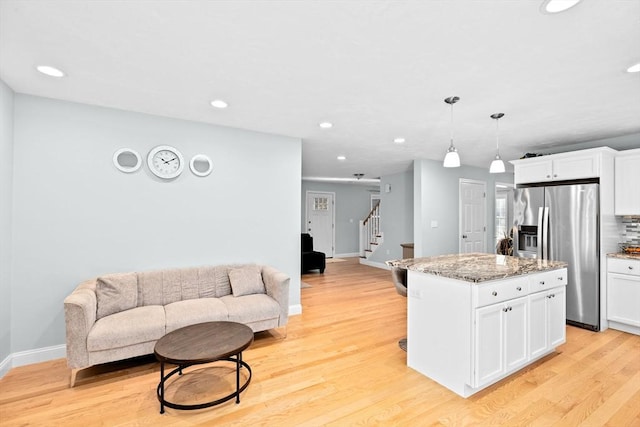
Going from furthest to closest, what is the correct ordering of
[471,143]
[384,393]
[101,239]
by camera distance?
1. [471,143]
2. [101,239]
3. [384,393]

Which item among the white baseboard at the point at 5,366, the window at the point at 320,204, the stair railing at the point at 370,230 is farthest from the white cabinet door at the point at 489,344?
the window at the point at 320,204

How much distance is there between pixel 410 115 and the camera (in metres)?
3.31

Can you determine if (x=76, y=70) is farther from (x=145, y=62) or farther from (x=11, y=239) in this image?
(x=11, y=239)

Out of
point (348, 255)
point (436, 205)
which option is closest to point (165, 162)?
point (436, 205)

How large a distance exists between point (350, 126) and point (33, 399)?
3824 mm

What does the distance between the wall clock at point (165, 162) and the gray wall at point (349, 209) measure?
6328 millimetres

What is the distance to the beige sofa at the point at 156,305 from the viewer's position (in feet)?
8.12

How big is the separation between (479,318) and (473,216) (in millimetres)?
4847

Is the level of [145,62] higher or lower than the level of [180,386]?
higher

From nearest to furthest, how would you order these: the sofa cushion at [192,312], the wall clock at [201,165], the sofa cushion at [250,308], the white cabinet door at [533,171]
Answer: the sofa cushion at [192,312] → the sofa cushion at [250,308] → the wall clock at [201,165] → the white cabinet door at [533,171]

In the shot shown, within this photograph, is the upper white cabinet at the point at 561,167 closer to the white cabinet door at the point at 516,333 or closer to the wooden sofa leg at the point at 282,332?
the white cabinet door at the point at 516,333

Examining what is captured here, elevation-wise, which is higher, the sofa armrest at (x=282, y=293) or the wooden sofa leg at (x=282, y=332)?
the sofa armrest at (x=282, y=293)

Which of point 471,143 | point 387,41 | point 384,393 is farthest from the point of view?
point 471,143

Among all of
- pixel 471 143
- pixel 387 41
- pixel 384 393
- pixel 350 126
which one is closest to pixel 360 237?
pixel 471 143
